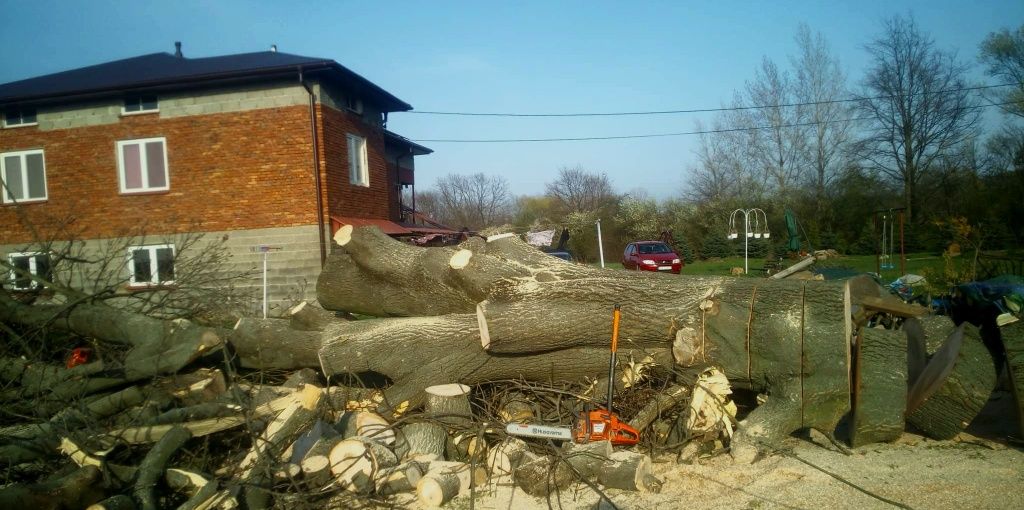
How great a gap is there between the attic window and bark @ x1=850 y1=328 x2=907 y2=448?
13.6m

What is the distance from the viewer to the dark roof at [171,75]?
14211 mm

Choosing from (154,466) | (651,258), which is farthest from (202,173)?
(651,258)

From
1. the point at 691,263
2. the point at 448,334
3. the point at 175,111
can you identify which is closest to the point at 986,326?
the point at 448,334

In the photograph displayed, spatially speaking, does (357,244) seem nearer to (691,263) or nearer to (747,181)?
(691,263)

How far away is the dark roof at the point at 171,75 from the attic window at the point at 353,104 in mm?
277

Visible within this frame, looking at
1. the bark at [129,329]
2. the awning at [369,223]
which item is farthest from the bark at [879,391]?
the awning at [369,223]

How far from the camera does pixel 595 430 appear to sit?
4996mm

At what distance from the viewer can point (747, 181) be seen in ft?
128

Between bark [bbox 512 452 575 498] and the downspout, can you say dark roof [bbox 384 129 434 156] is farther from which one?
bark [bbox 512 452 575 498]

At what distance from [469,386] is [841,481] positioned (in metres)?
3.11

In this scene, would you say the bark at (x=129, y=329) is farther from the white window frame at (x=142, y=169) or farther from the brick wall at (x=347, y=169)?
the white window frame at (x=142, y=169)

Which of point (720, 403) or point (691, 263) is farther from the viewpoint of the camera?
point (691, 263)

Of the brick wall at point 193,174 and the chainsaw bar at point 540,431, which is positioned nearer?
the chainsaw bar at point 540,431

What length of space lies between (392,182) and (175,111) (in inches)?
306
